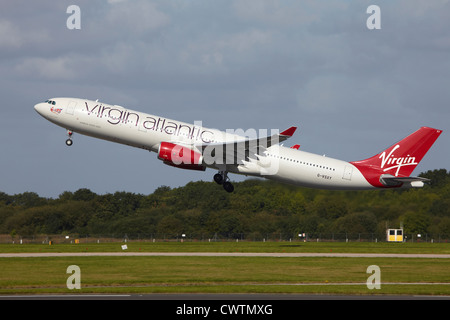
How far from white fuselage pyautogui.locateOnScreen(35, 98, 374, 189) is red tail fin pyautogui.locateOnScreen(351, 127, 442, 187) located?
66.7 inches

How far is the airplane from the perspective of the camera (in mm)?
48969

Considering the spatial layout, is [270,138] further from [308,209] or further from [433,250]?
[308,209]

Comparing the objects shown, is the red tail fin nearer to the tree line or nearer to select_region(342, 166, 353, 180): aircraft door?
select_region(342, 166, 353, 180): aircraft door

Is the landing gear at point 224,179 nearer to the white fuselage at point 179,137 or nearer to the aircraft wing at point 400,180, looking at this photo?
the white fuselage at point 179,137

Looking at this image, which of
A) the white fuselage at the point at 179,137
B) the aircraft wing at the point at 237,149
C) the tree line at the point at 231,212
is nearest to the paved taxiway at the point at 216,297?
the aircraft wing at the point at 237,149

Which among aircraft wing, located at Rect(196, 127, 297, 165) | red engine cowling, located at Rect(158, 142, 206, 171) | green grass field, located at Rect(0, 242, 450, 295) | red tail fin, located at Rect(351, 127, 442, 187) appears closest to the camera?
green grass field, located at Rect(0, 242, 450, 295)

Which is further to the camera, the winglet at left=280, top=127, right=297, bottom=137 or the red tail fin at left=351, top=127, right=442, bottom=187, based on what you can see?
the red tail fin at left=351, top=127, right=442, bottom=187

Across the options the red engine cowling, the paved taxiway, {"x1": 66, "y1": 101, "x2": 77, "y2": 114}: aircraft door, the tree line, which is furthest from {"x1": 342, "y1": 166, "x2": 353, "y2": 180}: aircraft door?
{"x1": 66, "y1": 101, "x2": 77, "y2": 114}: aircraft door

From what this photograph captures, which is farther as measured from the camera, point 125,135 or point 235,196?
point 235,196

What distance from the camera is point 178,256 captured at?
185ft

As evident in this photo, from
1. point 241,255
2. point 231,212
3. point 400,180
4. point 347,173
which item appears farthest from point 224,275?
point 231,212

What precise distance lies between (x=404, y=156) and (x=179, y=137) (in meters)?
18.0
